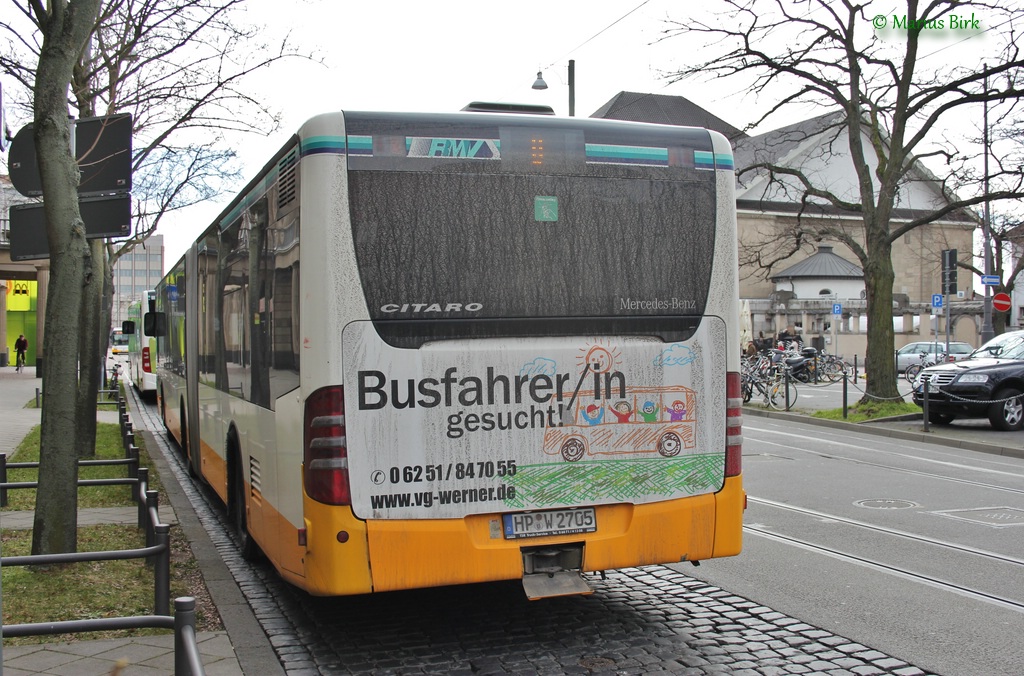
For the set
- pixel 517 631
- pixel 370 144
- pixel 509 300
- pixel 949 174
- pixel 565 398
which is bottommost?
pixel 517 631

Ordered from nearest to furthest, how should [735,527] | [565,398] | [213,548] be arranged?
[565,398] → [735,527] → [213,548]

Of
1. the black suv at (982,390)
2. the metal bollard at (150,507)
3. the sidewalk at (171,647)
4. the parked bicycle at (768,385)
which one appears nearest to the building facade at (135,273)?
the parked bicycle at (768,385)

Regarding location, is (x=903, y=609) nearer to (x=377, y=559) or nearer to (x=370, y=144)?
(x=377, y=559)

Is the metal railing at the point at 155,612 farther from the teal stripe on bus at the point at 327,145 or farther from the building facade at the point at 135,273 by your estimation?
the building facade at the point at 135,273

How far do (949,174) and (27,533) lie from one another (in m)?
19.3

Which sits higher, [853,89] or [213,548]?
[853,89]

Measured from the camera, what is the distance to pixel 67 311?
24.6ft

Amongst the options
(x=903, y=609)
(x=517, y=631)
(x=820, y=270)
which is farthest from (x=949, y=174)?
(x=820, y=270)

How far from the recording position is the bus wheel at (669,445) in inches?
238

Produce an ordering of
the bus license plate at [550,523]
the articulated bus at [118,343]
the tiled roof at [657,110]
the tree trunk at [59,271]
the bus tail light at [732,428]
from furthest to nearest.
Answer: the tiled roof at [657,110] < the articulated bus at [118,343] < the tree trunk at [59,271] < the bus tail light at [732,428] < the bus license plate at [550,523]

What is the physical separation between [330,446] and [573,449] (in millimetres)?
1338

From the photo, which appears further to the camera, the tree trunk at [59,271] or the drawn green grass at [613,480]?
the tree trunk at [59,271]

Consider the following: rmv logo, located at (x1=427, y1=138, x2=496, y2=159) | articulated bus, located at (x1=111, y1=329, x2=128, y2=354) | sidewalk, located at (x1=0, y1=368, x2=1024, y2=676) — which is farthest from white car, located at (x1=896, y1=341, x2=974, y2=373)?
articulated bus, located at (x1=111, y1=329, x2=128, y2=354)

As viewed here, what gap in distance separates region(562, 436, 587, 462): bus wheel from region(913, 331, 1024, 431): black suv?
48.3ft
